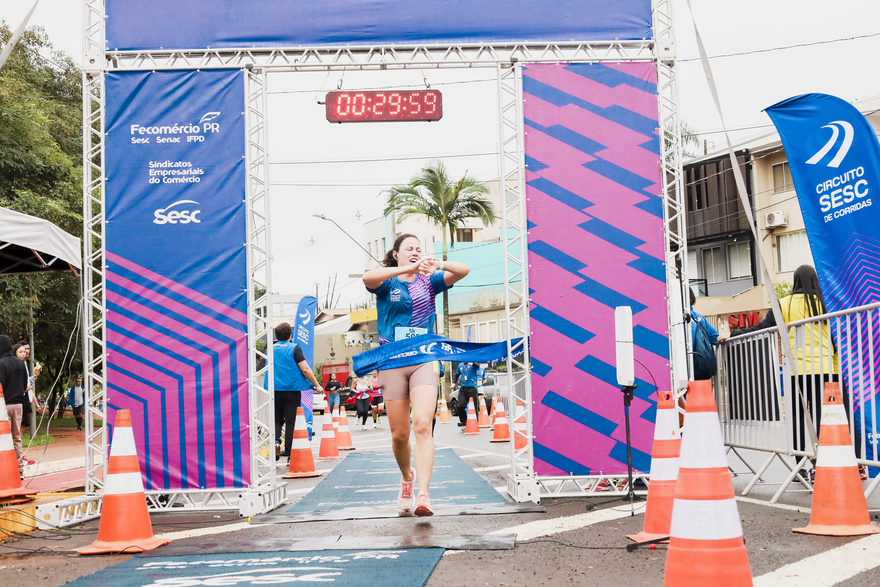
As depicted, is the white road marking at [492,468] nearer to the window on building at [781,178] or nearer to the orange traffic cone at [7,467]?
the orange traffic cone at [7,467]

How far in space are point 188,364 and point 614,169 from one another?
436cm

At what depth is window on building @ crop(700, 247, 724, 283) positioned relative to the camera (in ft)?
135

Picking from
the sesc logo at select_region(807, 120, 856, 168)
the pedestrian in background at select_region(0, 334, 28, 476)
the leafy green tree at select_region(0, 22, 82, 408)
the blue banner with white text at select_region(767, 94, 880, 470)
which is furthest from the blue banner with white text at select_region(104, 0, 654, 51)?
the leafy green tree at select_region(0, 22, 82, 408)

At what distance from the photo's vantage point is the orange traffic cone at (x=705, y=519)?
11.9 feet

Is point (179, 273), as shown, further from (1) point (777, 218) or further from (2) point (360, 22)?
(1) point (777, 218)

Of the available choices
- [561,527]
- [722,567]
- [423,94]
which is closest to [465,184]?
[423,94]

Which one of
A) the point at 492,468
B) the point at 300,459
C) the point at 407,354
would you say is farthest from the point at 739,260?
the point at 407,354

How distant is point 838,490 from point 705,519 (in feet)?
7.61

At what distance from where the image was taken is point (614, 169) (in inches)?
329

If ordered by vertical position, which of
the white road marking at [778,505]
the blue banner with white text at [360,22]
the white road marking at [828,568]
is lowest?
the white road marking at [778,505]

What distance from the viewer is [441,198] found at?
122ft

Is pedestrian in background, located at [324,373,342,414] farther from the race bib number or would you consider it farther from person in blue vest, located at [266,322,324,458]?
the race bib number

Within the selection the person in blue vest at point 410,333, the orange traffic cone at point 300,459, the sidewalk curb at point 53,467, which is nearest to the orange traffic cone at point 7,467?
the person in blue vest at point 410,333

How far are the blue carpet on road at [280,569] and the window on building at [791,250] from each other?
34517 millimetres
